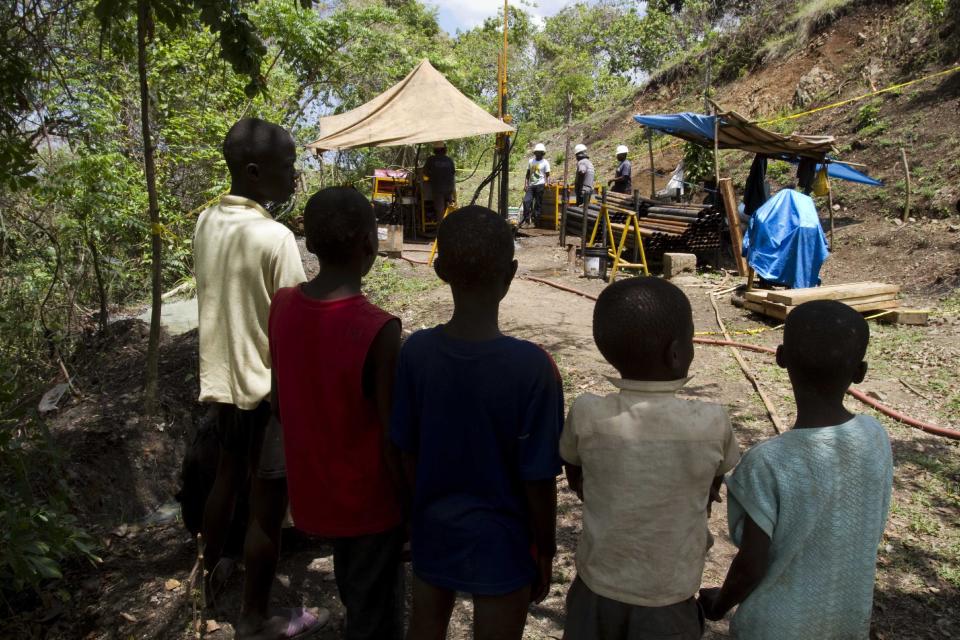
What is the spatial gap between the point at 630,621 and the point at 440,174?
35.5 ft

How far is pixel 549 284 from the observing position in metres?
9.05

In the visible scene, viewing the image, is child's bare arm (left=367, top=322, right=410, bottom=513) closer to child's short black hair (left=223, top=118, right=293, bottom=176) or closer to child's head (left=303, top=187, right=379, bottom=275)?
child's head (left=303, top=187, right=379, bottom=275)

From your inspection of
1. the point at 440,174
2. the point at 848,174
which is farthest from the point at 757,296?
the point at 440,174

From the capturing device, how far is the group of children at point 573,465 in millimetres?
1543

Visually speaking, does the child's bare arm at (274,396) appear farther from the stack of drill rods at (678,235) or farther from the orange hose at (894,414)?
the stack of drill rods at (678,235)

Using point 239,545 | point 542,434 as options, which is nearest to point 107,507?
point 239,545

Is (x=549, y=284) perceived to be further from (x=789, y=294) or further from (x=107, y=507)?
(x=107, y=507)

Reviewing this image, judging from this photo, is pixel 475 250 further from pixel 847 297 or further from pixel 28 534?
pixel 847 297

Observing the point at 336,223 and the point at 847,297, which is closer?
the point at 336,223

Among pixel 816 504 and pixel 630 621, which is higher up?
pixel 816 504

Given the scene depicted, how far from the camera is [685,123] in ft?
33.4

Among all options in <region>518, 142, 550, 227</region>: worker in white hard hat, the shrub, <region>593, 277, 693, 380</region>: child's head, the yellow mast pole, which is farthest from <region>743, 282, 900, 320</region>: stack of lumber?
<region>518, 142, 550, 227</region>: worker in white hard hat

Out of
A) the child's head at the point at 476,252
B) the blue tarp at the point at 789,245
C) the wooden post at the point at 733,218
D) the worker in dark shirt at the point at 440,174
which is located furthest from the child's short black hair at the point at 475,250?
the worker in dark shirt at the point at 440,174

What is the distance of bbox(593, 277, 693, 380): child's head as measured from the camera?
1563 mm
